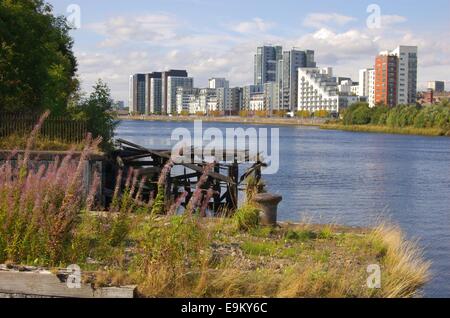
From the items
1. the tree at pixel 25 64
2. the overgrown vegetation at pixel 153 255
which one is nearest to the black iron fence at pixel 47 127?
the tree at pixel 25 64

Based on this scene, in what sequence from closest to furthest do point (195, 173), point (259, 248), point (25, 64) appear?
point (259, 248) < point (25, 64) < point (195, 173)

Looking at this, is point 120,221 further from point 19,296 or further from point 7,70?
point 7,70

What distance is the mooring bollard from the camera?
56.0ft

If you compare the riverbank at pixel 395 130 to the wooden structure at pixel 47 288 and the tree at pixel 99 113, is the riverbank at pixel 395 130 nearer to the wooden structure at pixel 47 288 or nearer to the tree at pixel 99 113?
the tree at pixel 99 113

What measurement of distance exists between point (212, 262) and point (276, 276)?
150 cm

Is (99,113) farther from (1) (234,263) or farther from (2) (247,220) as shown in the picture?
(1) (234,263)

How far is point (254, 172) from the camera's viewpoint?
105 feet

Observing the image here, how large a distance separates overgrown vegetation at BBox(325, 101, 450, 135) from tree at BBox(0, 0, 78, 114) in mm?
122951

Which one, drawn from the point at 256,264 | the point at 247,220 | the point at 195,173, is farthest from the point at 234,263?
the point at 195,173

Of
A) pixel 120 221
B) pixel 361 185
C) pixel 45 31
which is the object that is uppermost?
pixel 45 31

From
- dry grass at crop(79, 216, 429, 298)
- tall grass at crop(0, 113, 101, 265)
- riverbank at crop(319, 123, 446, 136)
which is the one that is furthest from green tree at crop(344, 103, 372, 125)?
tall grass at crop(0, 113, 101, 265)

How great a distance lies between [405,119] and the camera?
518ft

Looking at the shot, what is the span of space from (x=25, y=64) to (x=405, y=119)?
138 metres
